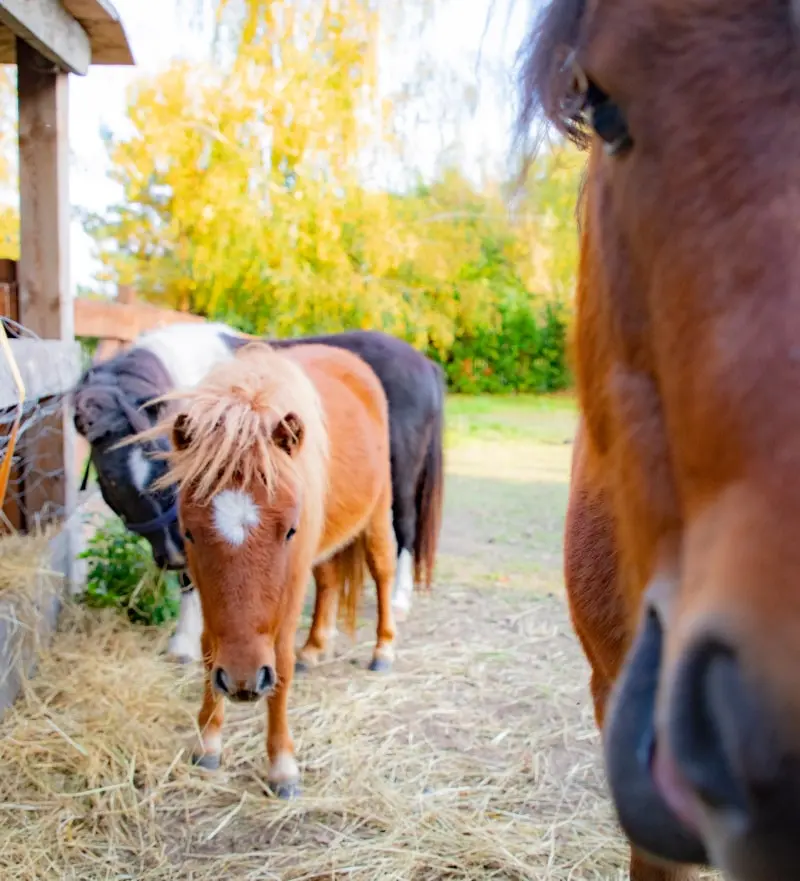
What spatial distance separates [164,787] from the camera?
258 cm

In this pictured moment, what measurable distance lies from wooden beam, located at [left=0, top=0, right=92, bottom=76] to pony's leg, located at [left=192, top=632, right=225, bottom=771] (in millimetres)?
2645

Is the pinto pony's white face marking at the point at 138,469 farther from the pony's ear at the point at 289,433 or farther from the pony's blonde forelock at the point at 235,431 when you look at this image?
the pony's ear at the point at 289,433

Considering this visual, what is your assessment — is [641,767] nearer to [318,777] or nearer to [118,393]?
[318,777]

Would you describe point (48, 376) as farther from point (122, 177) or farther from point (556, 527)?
point (122, 177)

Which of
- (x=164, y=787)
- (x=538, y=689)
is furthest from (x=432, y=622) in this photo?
(x=164, y=787)

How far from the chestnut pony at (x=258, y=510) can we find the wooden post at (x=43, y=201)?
96 cm

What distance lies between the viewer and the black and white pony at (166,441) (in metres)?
3.35

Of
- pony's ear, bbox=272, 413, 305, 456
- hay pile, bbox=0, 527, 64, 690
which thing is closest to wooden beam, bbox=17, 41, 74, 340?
hay pile, bbox=0, 527, 64, 690

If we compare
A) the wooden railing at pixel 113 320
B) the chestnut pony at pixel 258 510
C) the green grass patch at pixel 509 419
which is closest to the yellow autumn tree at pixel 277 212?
the wooden railing at pixel 113 320

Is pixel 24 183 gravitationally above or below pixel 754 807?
above

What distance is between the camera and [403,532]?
459 cm

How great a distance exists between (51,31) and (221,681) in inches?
113

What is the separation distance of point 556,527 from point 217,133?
4.45 m

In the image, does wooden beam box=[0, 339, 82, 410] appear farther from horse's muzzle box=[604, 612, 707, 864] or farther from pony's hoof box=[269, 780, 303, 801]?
horse's muzzle box=[604, 612, 707, 864]
